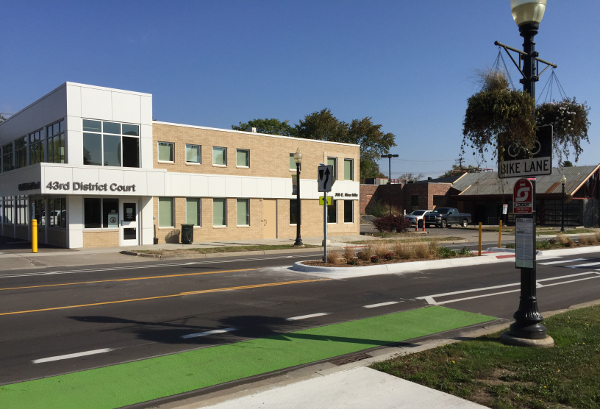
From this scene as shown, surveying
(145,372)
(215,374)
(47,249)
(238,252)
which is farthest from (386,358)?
(47,249)

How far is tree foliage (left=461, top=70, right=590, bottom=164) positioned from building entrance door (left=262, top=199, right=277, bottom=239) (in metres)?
23.7

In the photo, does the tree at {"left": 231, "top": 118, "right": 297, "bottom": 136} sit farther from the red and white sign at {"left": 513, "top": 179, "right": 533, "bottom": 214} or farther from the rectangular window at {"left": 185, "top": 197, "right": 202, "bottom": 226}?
the red and white sign at {"left": 513, "top": 179, "right": 533, "bottom": 214}

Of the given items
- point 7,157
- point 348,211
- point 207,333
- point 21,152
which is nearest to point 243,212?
point 348,211

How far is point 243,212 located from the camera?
29609 millimetres

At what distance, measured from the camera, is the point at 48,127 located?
958 inches

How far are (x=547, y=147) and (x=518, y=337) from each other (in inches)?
103

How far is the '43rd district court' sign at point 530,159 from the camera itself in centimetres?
678

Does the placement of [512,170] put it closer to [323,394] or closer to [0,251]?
[323,394]

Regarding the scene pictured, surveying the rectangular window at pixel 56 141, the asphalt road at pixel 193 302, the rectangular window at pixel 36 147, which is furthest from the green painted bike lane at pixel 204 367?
the rectangular window at pixel 36 147

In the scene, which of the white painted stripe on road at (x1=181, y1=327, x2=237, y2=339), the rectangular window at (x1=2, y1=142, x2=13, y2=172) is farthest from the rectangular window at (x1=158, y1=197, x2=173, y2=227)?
the white painted stripe on road at (x1=181, y1=327, x2=237, y2=339)

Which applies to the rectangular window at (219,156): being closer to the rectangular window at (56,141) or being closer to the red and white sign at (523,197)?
the rectangular window at (56,141)

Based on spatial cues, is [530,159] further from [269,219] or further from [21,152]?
[21,152]

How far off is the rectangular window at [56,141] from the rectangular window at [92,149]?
1001mm

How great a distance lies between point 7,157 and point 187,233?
45.9ft
